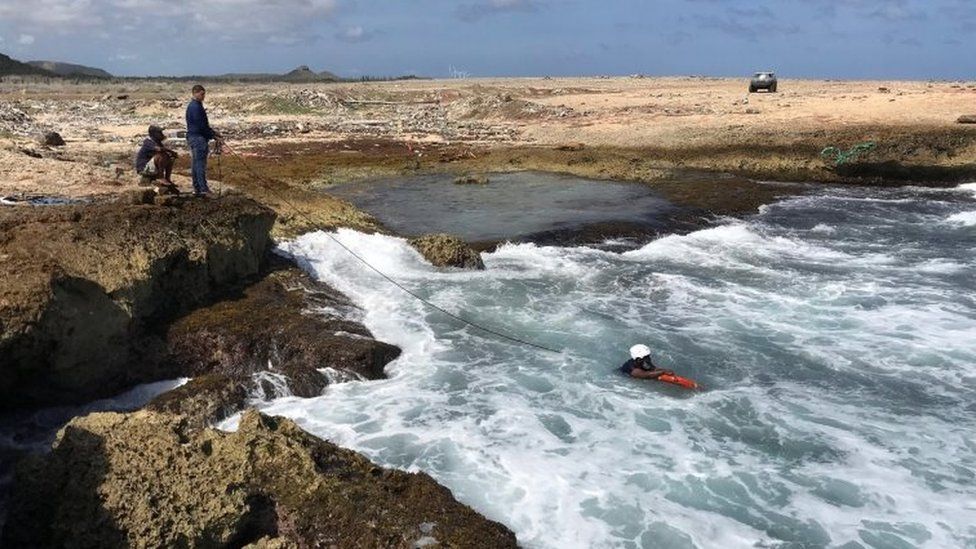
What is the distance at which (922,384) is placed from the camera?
952 centimetres

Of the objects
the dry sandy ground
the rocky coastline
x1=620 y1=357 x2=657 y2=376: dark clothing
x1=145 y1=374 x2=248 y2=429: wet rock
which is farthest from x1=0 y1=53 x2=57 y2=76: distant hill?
x1=620 y1=357 x2=657 y2=376: dark clothing

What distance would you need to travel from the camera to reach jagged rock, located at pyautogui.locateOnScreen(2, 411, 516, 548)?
17.1 ft

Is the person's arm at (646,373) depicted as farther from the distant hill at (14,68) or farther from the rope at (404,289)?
the distant hill at (14,68)

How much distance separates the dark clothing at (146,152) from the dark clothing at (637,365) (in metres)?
8.45

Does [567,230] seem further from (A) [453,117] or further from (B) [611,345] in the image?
(A) [453,117]

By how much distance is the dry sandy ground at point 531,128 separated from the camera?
723 inches

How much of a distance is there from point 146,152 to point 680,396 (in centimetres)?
953

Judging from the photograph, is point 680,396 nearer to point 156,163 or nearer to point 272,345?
point 272,345

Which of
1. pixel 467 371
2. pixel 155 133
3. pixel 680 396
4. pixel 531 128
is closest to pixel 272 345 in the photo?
pixel 467 371

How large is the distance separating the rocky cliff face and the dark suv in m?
46.5

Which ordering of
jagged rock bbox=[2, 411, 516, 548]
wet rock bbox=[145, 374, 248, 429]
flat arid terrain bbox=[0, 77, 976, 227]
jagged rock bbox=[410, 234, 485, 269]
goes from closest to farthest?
jagged rock bbox=[2, 411, 516, 548]
wet rock bbox=[145, 374, 248, 429]
jagged rock bbox=[410, 234, 485, 269]
flat arid terrain bbox=[0, 77, 976, 227]

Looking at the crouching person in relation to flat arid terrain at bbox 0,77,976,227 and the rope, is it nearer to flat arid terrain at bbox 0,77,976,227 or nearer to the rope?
flat arid terrain at bbox 0,77,976,227

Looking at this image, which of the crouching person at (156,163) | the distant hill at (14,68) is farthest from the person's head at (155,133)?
the distant hill at (14,68)

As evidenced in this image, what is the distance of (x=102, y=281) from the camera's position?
8.61 meters
